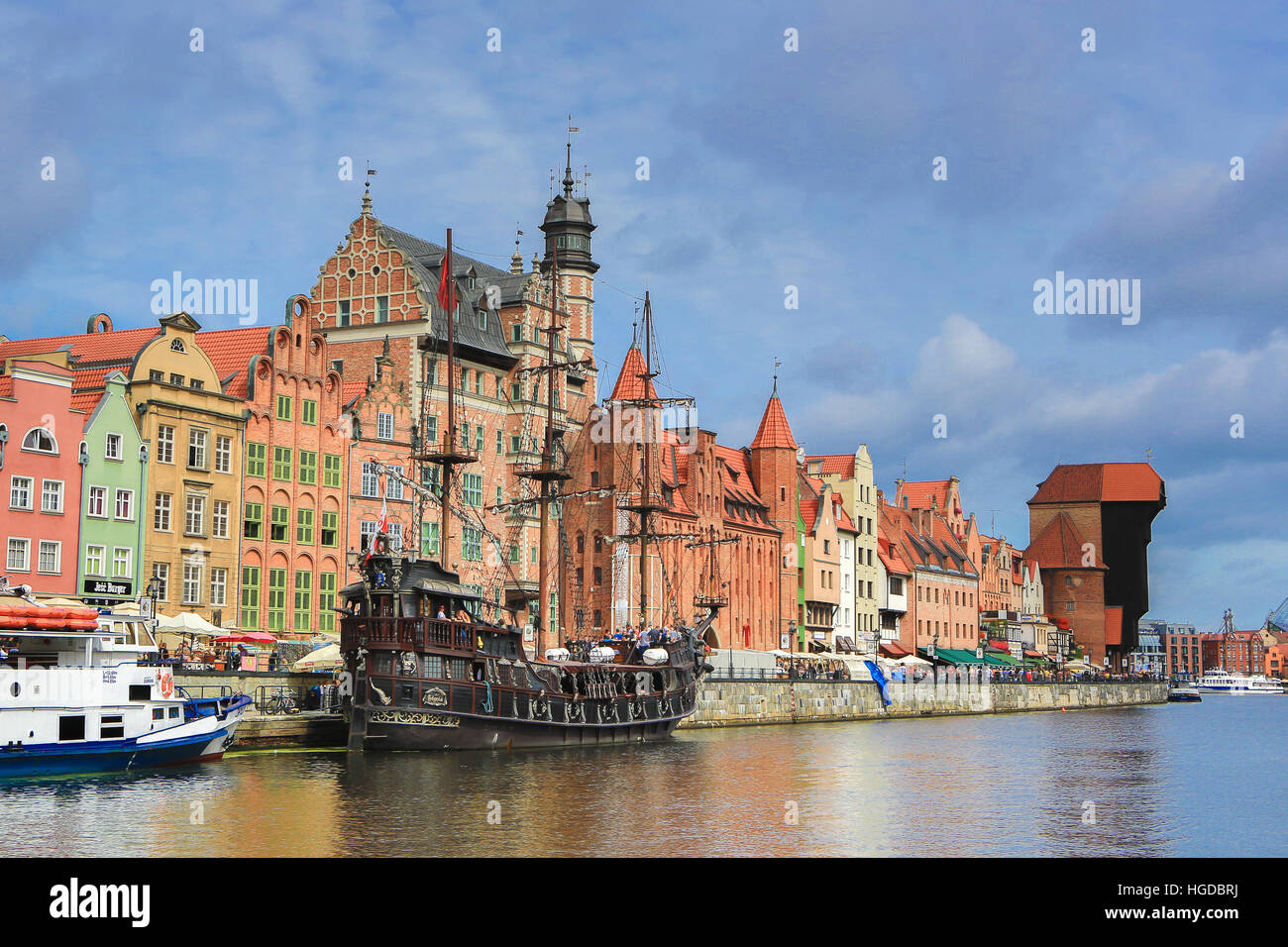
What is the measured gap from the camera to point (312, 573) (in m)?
87.6

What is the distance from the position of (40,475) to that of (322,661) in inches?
619

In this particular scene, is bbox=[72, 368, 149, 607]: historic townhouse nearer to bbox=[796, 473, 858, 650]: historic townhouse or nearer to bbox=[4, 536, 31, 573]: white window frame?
bbox=[4, 536, 31, 573]: white window frame

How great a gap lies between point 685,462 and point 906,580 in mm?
49979

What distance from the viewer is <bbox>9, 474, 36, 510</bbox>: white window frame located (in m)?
70.1

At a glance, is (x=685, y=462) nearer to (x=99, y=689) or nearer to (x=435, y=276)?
(x=435, y=276)

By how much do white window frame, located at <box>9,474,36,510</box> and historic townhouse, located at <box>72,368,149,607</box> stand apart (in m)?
2.88

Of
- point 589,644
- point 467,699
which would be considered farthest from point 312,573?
point 467,699

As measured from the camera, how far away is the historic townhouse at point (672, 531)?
112 meters

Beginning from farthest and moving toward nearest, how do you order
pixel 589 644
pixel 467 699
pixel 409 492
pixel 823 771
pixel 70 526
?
pixel 409 492, pixel 589 644, pixel 70 526, pixel 467 699, pixel 823 771

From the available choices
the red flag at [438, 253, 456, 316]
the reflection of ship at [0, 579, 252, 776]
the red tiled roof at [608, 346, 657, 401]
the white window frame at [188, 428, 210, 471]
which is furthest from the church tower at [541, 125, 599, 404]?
the reflection of ship at [0, 579, 252, 776]

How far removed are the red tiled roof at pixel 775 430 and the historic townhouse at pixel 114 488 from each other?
231 feet

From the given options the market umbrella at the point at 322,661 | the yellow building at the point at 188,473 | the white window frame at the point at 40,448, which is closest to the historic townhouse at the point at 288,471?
the yellow building at the point at 188,473

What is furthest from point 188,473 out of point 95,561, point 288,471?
point 95,561
